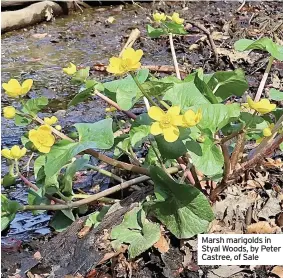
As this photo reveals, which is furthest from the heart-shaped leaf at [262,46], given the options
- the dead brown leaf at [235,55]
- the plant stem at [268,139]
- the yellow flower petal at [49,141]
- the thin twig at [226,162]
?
the dead brown leaf at [235,55]

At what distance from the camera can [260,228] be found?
1.88 m

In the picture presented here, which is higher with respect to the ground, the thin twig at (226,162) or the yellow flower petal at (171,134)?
the yellow flower petal at (171,134)

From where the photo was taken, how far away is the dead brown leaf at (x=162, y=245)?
1816 mm

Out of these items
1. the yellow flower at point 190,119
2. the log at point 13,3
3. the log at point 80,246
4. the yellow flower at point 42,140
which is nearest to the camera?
the yellow flower at point 190,119

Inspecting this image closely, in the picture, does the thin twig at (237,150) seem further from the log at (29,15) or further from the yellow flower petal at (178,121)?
the log at (29,15)

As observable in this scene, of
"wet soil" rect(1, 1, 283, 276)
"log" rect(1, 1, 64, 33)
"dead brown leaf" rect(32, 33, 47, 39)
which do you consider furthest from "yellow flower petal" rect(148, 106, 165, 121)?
"log" rect(1, 1, 64, 33)

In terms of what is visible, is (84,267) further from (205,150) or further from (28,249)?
(205,150)

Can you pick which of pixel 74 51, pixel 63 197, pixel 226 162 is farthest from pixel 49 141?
pixel 74 51

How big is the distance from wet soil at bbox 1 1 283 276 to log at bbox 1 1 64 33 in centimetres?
9

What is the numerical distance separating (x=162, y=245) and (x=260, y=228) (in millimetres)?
316

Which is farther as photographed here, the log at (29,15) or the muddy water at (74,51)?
the log at (29,15)

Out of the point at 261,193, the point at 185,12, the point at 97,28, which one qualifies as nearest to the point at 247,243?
the point at 261,193

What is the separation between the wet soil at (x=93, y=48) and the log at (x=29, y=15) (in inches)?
3.4
